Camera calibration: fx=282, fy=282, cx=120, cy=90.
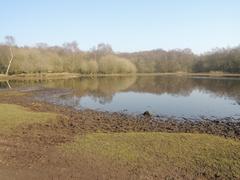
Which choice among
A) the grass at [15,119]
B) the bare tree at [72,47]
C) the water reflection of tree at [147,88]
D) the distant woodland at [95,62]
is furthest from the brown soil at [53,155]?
the bare tree at [72,47]

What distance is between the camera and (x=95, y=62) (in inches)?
4220

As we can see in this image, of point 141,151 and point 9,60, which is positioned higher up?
point 9,60

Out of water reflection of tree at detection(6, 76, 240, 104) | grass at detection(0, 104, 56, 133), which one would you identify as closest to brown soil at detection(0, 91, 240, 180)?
grass at detection(0, 104, 56, 133)

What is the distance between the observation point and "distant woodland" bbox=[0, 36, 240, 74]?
3359 inches

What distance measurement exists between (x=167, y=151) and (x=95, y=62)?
98009 mm

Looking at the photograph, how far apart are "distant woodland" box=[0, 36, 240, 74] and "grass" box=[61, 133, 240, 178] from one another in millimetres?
77102

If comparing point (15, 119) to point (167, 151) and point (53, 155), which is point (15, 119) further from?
point (167, 151)

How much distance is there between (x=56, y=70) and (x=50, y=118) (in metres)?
79.9

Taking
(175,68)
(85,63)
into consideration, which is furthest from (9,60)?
(175,68)

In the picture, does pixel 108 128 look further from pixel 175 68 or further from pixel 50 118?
pixel 175 68

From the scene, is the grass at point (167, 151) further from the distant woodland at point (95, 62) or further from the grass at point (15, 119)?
the distant woodland at point (95, 62)

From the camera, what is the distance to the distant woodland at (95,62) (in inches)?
3359

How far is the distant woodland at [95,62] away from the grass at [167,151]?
7710 centimetres

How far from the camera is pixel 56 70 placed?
95688 mm
